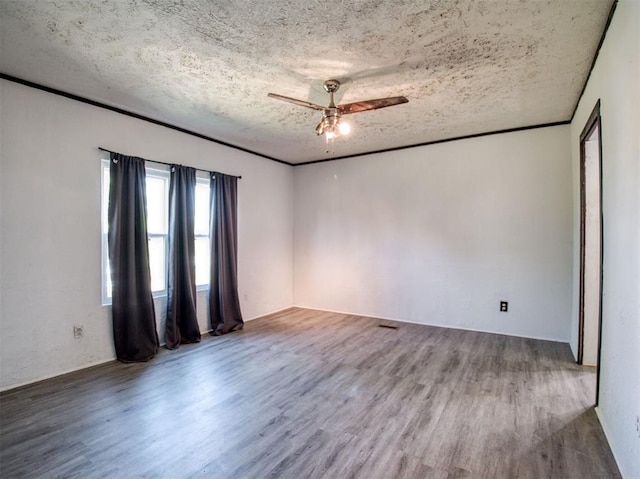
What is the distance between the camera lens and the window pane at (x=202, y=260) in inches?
178

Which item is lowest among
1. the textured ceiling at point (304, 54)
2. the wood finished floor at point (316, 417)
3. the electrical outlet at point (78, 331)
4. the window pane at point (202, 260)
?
the wood finished floor at point (316, 417)

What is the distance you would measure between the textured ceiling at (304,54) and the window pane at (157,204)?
0.75m

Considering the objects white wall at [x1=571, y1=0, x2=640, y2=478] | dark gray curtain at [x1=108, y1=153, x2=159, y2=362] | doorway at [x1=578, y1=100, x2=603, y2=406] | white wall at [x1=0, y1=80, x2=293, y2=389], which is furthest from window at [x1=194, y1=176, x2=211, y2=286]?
doorway at [x1=578, y1=100, x2=603, y2=406]

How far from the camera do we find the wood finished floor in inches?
75.5

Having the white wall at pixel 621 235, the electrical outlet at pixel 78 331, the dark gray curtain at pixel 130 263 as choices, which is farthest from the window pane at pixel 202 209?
the white wall at pixel 621 235

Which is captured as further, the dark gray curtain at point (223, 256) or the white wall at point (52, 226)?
the dark gray curtain at point (223, 256)

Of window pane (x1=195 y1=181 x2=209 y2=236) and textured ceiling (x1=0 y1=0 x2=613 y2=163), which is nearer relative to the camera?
textured ceiling (x1=0 y1=0 x2=613 y2=163)

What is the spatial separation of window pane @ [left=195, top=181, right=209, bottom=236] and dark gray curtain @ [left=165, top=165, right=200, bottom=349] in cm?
36

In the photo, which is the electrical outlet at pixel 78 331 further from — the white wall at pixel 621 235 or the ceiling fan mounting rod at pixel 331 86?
the white wall at pixel 621 235

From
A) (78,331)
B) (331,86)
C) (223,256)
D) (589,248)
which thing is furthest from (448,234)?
(78,331)

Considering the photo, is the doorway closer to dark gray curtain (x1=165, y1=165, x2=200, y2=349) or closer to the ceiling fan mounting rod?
the ceiling fan mounting rod

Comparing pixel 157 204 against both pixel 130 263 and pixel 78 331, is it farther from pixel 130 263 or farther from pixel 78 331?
pixel 78 331

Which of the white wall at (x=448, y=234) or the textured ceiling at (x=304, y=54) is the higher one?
the textured ceiling at (x=304, y=54)

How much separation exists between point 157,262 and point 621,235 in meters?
4.28
